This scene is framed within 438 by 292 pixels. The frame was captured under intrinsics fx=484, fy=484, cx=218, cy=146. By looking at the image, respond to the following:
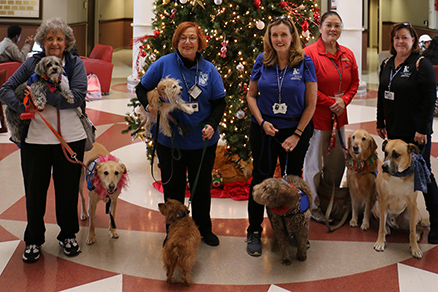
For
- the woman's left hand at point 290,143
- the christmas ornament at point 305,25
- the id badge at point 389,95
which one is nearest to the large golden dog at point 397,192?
the id badge at point 389,95

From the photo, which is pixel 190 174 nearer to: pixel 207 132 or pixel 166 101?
pixel 207 132

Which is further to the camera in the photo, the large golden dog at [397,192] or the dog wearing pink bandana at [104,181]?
the dog wearing pink bandana at [104,181]

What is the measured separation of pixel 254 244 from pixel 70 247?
1290 mm

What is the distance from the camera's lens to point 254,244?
3.46 meters

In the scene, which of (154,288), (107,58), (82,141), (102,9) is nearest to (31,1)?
(107,58)

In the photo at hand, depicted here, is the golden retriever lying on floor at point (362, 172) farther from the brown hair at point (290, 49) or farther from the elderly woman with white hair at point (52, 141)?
the elderly woman with white hair at point (52, 141)

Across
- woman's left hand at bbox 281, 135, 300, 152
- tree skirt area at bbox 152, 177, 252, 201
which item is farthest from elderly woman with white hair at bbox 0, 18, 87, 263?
tree skirt area at bbox 152, 177, 252, 201

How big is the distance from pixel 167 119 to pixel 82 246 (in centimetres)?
118

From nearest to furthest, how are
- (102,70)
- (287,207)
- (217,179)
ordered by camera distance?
1. (287,207)
2. (217,179)
3. (102,70)

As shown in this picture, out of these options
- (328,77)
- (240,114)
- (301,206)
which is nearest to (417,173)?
(301,206)

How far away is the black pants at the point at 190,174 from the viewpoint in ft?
11.0

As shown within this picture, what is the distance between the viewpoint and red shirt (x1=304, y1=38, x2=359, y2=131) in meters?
3.72

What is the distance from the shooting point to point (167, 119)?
125 inches

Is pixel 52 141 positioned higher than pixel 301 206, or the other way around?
pixel 52 141
